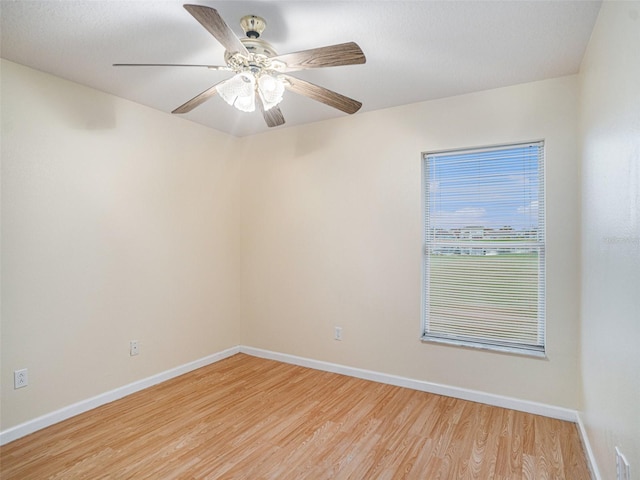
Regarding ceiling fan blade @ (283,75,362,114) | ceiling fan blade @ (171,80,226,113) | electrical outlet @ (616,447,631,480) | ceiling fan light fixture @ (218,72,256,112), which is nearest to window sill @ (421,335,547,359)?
electrical outlet @ (616,447,631,480)

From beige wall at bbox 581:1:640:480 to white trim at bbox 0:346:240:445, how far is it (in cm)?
326

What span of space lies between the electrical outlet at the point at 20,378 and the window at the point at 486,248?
303 cm

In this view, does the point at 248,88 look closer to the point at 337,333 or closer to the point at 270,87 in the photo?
the point at 270,87

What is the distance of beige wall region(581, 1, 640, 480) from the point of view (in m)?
1.28

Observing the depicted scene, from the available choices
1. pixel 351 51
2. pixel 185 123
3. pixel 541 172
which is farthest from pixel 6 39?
pixel 541 172

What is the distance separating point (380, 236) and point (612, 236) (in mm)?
1877

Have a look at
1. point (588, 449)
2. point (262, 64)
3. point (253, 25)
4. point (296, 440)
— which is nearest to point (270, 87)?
point (262, 64)

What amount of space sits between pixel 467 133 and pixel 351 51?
1.65 m

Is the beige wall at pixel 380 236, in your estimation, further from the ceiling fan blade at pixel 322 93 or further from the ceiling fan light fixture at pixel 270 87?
the ceiling fan light fixture at pixel 270 87

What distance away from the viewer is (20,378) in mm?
2393

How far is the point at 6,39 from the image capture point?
2.12 metres

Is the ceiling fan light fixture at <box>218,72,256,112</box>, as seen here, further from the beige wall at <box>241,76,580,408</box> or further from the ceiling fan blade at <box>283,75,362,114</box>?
the beige wall at <box>241,76,580,408</box>

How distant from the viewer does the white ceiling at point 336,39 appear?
6.01ft

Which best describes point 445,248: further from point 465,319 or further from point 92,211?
point 92,211
